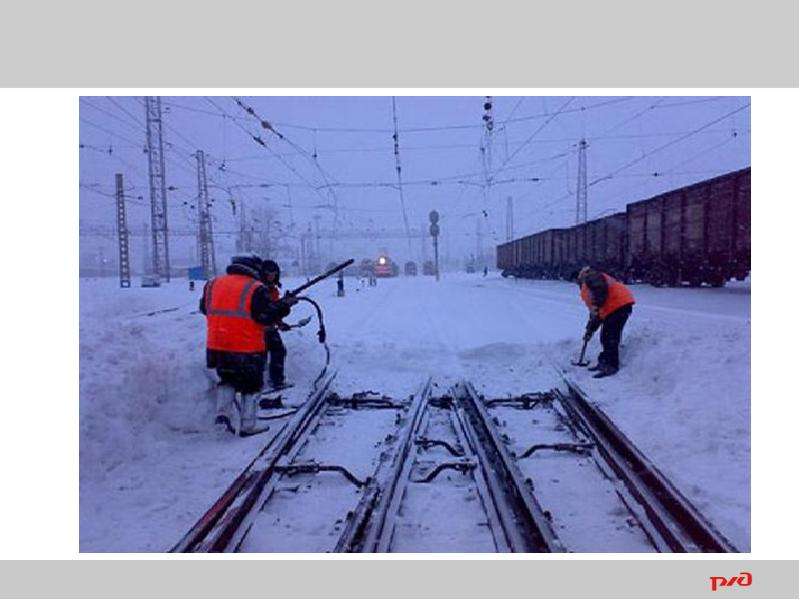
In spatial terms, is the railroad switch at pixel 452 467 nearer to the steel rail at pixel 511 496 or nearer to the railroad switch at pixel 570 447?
the steel rail at pixel 511 496

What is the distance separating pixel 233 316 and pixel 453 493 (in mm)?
2602

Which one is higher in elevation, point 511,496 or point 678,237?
point 678,237

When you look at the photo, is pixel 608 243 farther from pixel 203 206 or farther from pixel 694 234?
pixel 203 206

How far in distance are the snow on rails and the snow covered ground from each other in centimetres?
28

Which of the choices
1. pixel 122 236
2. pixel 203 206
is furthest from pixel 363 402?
pixel 203 206

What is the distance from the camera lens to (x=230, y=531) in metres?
3.62

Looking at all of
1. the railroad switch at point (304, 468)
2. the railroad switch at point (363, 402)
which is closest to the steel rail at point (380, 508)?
the railroad switch at point (304, 468)

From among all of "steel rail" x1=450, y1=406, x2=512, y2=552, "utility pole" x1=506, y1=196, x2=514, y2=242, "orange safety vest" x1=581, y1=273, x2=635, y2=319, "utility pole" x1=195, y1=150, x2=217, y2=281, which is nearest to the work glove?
"steel rail" x1=450, y1=406, x2=512, y2=552

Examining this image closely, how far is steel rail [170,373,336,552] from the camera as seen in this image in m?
3.44

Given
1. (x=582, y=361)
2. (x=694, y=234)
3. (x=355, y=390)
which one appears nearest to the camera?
(x=355, y=390)

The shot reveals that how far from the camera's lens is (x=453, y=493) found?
165 inches

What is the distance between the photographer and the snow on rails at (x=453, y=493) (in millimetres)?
3557

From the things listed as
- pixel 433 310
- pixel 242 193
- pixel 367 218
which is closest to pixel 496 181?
pixel 433 310

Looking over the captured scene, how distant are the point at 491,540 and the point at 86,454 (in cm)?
316
